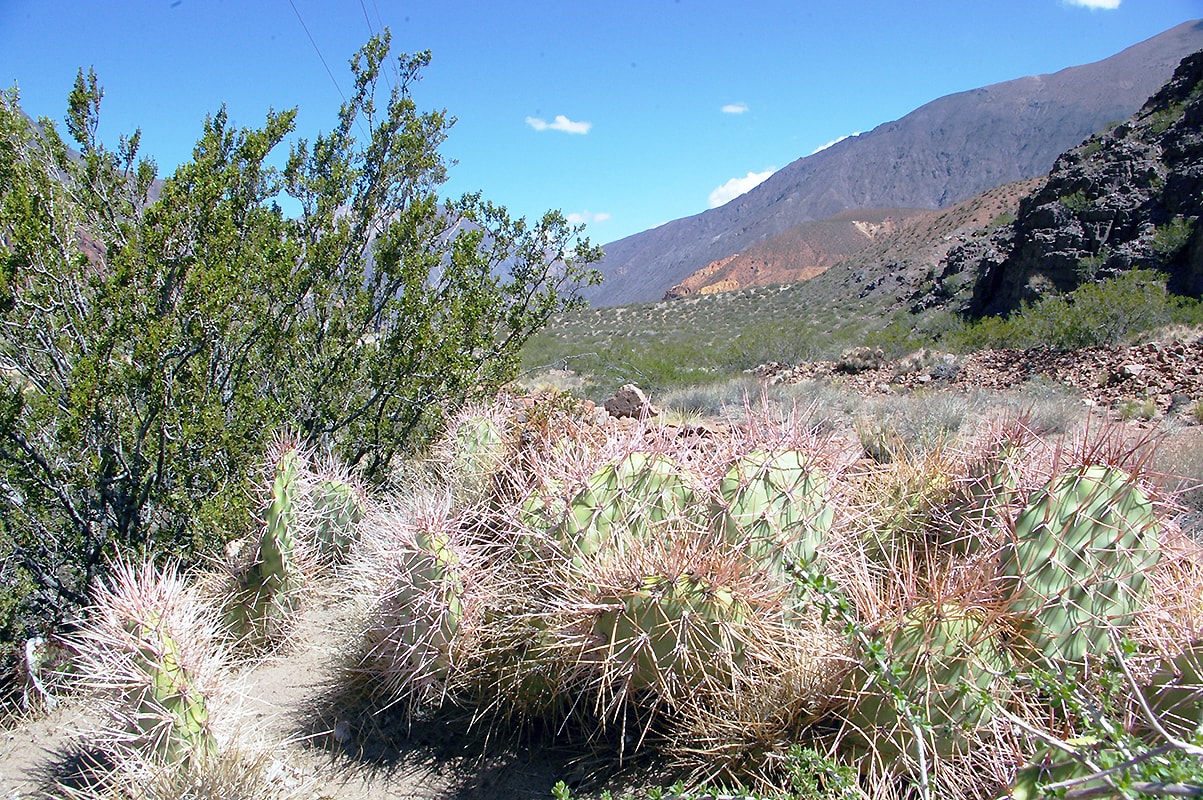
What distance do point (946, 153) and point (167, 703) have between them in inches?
7613

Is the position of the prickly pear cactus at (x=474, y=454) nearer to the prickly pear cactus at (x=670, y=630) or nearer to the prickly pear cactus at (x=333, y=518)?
the prickly pear cactus at (x=333, y=518)

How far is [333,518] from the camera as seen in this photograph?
13.0 ft

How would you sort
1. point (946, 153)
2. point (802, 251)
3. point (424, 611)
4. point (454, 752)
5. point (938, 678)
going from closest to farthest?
1. point (938, 678)
2. point (424, 611)
3. point (454, 752)
4. point (802, 251)
5. point (946, 153)

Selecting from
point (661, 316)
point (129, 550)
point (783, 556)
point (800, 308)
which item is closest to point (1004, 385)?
point (783, 556)

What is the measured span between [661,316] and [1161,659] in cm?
4573

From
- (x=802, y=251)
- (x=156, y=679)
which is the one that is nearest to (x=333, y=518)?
(x=156, y=679)

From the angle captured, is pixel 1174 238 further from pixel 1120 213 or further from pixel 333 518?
pixel 333 518

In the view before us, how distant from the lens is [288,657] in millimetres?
3676

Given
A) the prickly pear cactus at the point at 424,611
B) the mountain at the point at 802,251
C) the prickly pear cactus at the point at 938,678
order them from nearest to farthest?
the prickly pear cactus at the point at 938,678 → the prickly pear cactus at the point at 424,611 → the mountain at the point at 802,251

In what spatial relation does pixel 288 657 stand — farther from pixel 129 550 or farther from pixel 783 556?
pixel 783 556

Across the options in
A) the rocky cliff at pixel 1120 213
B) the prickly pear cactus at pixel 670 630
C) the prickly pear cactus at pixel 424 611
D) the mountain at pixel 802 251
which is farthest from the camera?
the mountain at pixel 802 251

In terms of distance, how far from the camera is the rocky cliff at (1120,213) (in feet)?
65.9

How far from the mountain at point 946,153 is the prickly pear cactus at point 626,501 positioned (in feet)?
433

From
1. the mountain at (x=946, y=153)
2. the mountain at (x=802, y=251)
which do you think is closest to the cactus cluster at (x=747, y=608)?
the mountain at (x=802, y=251)
